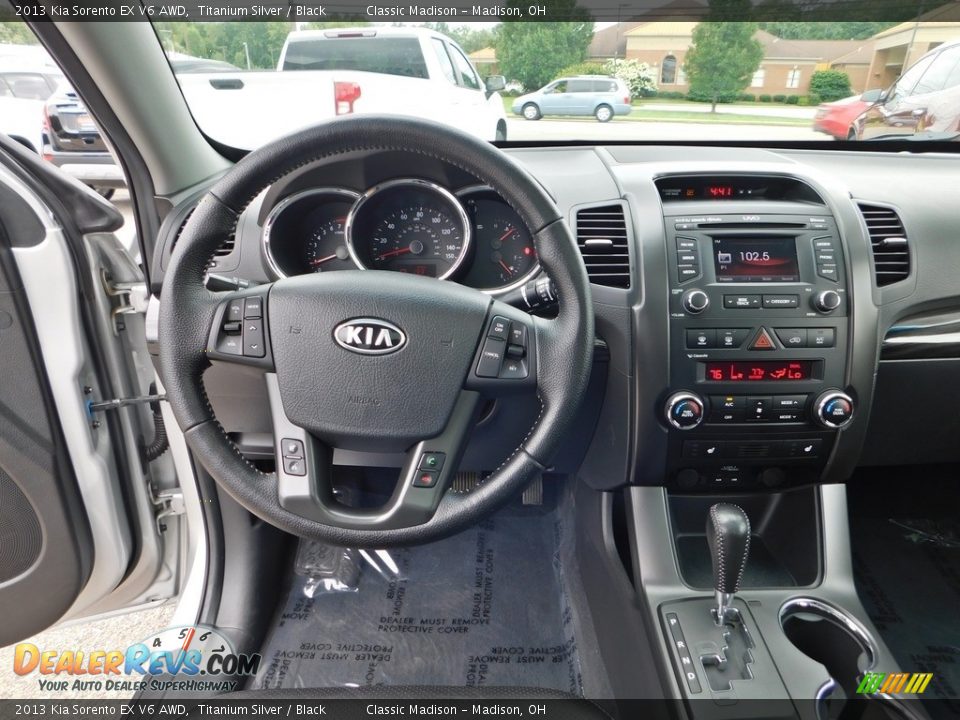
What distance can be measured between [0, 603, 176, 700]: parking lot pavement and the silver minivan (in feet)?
5.62

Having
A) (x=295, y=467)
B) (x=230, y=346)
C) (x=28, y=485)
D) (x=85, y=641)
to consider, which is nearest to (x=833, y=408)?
(x=295, y=467)

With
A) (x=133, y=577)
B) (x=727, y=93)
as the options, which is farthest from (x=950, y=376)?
(x=133, y=577)

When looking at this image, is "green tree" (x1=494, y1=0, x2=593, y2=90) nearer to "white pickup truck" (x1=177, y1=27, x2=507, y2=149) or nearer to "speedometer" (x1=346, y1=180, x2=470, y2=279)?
"white pickup truck" (x1=177, y1=27, x2=507, y2=149)

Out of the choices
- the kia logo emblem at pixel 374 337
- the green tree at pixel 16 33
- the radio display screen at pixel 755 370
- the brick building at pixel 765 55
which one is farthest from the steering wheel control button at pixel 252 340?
the brick building at pixel 765 55

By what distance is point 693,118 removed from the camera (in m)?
1.66

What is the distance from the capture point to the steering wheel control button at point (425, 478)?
40.0 inches

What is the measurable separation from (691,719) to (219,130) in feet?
5.86

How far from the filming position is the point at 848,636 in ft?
4.37

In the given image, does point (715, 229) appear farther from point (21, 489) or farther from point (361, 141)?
point (21, 489)

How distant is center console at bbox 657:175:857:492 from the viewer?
132 centimetres

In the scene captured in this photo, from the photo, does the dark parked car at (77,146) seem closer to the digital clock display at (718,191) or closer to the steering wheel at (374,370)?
the steering wheel at (374,370)

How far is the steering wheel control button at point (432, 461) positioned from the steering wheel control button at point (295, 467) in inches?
7.7

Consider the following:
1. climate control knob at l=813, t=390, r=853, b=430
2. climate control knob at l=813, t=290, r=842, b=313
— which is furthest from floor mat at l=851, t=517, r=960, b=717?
climate control knob at l=813, t=290, r=842, b=313

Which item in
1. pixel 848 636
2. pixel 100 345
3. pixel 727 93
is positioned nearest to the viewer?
pixel 848 636
